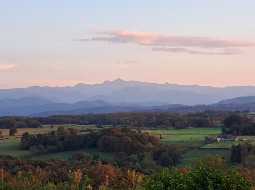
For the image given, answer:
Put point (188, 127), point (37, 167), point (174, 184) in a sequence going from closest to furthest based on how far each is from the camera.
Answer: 1. point (174, 184)
2. point (37, 167)
3. point (188, 127)

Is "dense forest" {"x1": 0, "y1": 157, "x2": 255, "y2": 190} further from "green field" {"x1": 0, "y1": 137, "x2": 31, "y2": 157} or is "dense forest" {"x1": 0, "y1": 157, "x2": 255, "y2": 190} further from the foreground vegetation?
"green field" {"x1": 0, "y1": 137, "x2": 31, "y2": 157}

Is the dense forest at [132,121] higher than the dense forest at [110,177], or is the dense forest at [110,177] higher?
the dense forest at [132,121]

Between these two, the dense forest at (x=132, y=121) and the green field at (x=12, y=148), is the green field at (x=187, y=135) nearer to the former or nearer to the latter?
Result: the dense forest at (x=132, y=121)

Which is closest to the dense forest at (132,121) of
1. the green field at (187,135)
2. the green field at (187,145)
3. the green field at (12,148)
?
the green field at (187,135)

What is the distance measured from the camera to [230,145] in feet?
216

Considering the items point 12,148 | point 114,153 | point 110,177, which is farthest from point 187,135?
point 110,177

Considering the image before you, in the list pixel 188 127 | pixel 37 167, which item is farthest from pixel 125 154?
pixel 188 127

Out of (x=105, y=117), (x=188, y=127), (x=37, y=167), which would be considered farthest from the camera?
(x=105, y=117)

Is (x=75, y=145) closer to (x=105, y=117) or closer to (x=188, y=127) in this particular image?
(x=188, y=127)

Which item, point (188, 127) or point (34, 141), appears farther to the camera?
point (188, 127)

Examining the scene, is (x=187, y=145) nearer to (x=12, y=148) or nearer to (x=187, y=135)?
(x=187, y=135)

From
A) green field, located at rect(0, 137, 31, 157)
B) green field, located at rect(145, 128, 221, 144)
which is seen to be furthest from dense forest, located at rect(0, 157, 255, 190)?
green field, located at rect(145, 128, 221, 144)

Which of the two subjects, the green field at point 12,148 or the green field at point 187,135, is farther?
the green field at point 187,135

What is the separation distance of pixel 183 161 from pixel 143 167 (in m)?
4.31
